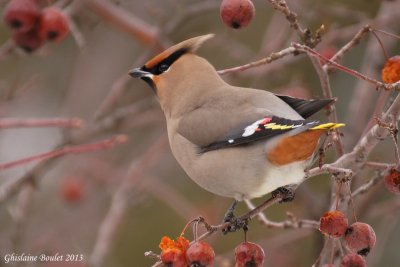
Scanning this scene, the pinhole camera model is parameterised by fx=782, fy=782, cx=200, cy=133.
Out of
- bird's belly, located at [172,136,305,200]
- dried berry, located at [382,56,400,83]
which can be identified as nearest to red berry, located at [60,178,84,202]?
bird's belly, located at [172,136,305,200]

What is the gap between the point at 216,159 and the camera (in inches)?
122

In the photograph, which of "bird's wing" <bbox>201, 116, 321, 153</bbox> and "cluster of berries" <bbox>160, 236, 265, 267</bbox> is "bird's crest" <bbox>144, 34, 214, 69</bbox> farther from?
"cluster of berries" <bbox>160, 236, 265, 267</bbox>

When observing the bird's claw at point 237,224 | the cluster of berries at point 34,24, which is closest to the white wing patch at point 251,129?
the bird's claw at point 237,224

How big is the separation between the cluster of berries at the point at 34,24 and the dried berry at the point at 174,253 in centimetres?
136

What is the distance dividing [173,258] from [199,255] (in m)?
0.09

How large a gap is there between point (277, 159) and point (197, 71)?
0.83 m

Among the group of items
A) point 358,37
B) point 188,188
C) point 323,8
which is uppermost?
point 358,37

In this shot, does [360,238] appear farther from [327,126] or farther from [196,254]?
[196,254]

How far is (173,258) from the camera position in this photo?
101 inches

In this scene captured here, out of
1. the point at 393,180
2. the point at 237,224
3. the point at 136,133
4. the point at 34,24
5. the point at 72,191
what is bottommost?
the point at 136,133

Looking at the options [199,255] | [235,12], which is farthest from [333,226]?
[235,12]

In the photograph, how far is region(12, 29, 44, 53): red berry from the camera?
11.6ft

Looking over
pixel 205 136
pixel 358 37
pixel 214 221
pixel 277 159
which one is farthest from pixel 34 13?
pixel 214 221

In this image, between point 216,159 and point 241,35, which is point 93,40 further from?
point 216,159
